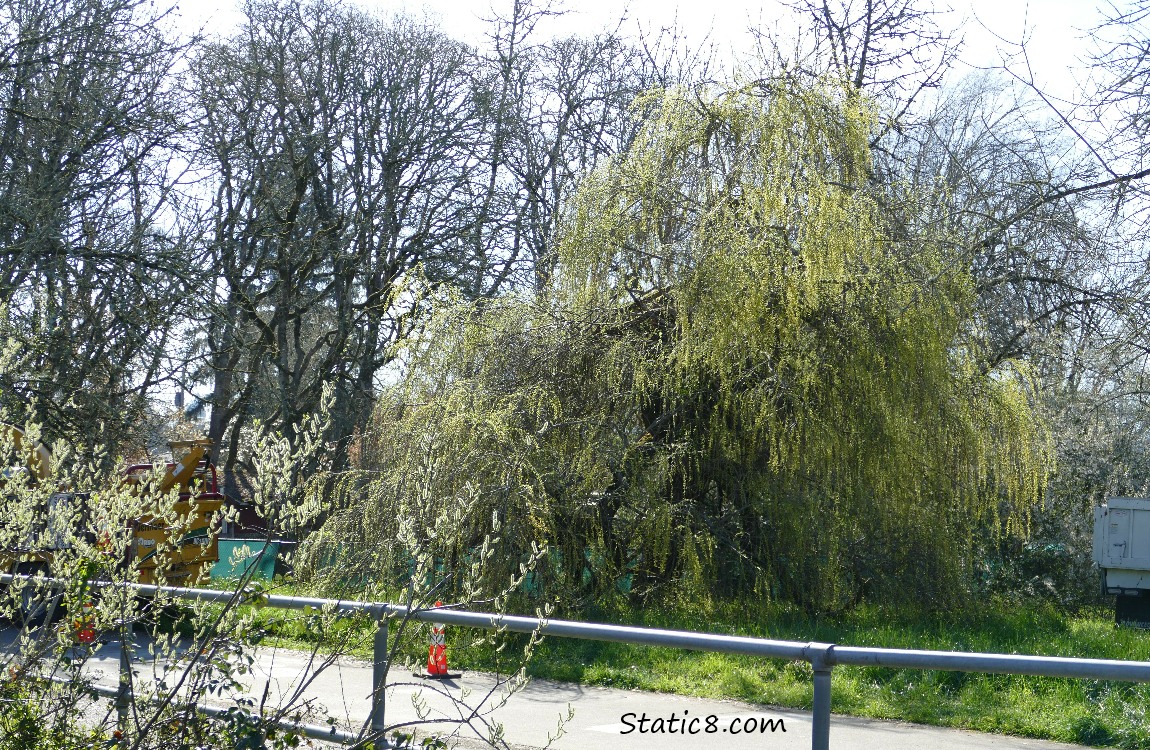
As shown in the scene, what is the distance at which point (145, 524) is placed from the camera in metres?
5.14

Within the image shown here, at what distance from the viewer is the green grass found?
7469 millimetres

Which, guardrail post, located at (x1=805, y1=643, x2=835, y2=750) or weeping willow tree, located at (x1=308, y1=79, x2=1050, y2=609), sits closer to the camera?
guardrail post, located at (x1=805, y1=643, x2=835, y2=750)

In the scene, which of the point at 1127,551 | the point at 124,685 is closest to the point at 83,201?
the point at 124,685

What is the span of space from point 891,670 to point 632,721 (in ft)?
8.70

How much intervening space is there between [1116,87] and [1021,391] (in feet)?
16.1

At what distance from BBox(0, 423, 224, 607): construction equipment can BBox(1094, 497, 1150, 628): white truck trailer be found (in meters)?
11.0

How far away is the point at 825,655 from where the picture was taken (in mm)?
3949

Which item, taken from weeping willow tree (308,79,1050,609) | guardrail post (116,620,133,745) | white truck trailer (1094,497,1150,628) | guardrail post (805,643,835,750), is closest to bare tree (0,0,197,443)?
weeping willow tree (308,79,1050,609)

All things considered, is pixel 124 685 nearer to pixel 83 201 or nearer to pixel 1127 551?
pixel 83 201

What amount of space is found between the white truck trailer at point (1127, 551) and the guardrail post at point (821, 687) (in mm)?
11700

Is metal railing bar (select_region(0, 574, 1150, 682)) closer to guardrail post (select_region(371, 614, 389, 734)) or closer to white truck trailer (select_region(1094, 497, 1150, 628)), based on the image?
guardrail post (select_region(371, 614, 389, 734))

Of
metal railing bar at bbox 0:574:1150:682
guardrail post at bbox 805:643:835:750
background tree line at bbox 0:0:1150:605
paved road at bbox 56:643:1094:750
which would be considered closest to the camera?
metal railing bar at bbox 0:574:1150:682

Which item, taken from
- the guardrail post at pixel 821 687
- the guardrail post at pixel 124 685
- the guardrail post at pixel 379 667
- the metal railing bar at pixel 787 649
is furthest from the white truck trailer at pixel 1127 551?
the guardrail post at pixel 124 685

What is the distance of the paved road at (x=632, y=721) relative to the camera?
Result: 21.7 feet
